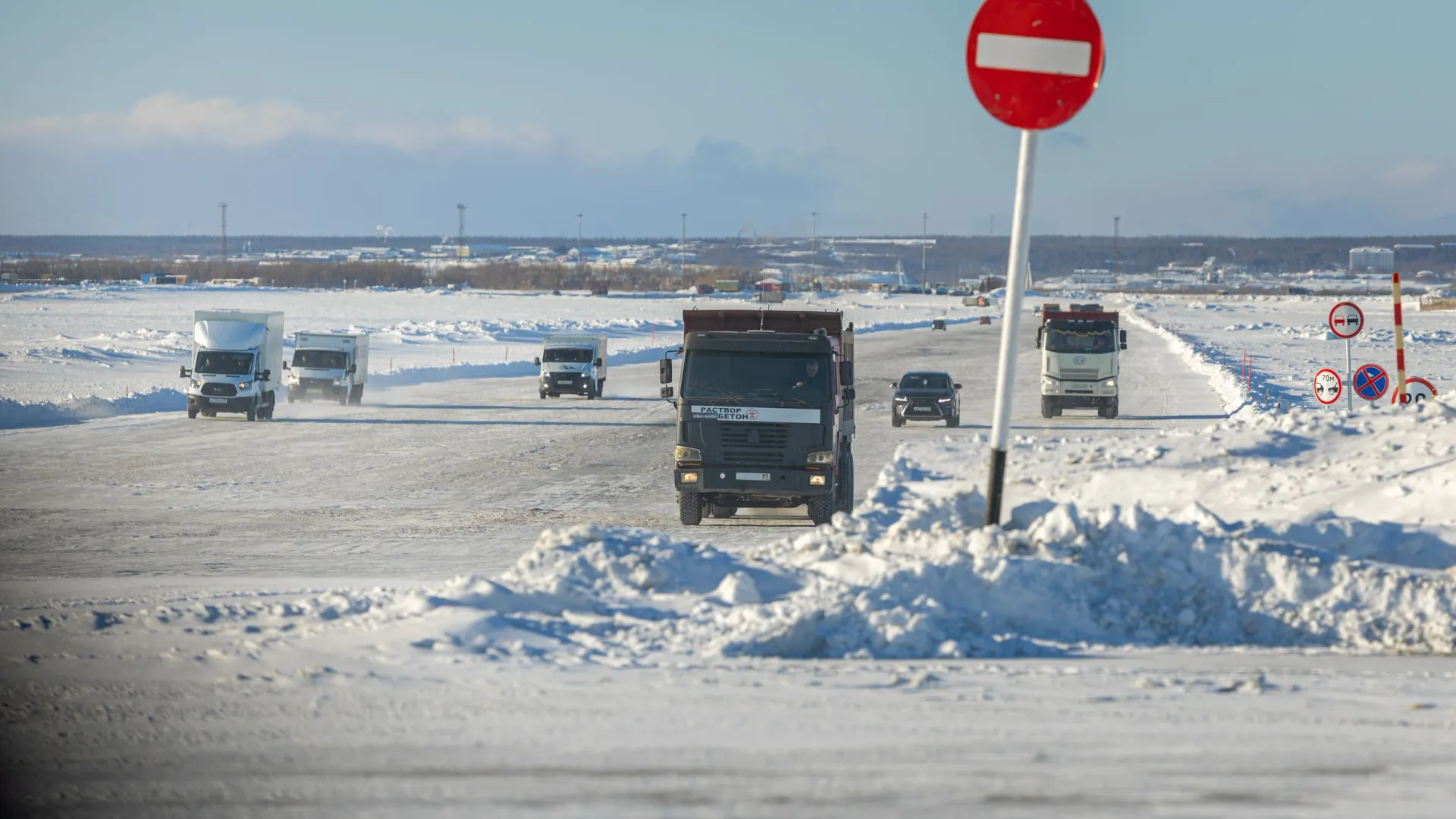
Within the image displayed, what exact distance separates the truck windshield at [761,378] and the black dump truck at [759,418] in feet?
0.03

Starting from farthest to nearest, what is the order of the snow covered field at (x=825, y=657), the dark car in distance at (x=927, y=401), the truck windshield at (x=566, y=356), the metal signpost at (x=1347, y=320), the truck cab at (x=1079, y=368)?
the truck windshield at (x=566, y=356)
the truck cab at (x=1079, y=368)
the dark car in distance at (x=927, y=401)
the metal signpost at (x=1347, y=320)
the snow covered field at (x=825, y=657)

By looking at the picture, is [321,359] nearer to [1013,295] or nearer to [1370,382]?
[1370,382]

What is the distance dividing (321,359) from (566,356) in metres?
8.12

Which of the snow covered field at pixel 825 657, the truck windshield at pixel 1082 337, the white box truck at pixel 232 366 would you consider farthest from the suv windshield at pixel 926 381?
the snow covered field at pixel 825 657

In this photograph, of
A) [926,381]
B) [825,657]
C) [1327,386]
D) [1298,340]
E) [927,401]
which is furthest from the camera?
[1298,340]

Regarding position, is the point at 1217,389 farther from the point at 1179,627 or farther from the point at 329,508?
the point at 1179,627

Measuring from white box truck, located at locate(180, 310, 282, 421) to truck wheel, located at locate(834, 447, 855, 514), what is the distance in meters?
23.9

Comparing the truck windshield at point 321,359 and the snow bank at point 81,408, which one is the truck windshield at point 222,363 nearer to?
the snow bank at point 81,408

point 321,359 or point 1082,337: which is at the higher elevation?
point 1082,337

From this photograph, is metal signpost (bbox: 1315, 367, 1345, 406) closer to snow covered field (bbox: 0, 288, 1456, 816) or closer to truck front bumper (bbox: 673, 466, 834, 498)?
snow covered field (bbox: 0, 288, 1456, 816)

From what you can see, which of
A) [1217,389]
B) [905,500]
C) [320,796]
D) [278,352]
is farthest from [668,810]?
[1217,389]

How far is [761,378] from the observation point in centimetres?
1928

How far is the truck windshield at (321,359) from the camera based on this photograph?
45219mm

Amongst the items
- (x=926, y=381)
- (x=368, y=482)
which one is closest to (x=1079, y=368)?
(x=926, y=381)
